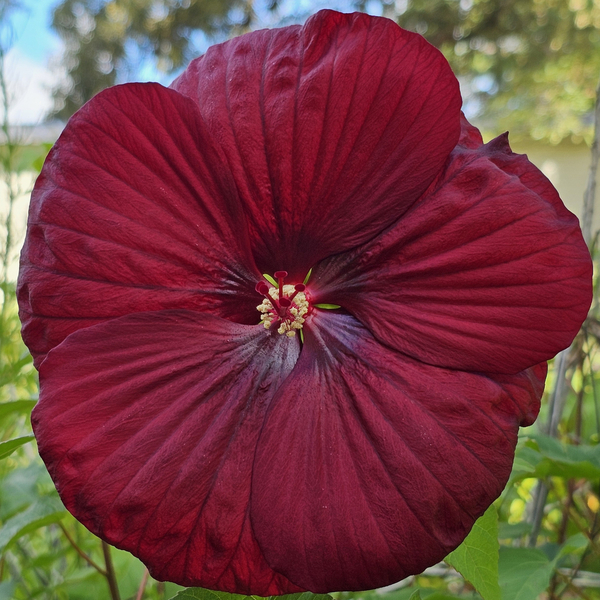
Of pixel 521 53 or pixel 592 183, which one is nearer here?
pixel 592 183

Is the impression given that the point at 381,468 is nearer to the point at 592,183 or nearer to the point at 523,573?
the point at 523,573

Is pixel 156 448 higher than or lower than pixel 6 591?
higher

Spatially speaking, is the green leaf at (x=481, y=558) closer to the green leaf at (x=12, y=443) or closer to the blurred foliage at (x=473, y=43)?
the green leaf at (x=12, y=443)

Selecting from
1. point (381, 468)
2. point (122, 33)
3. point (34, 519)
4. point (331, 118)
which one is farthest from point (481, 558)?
point (122, 33)

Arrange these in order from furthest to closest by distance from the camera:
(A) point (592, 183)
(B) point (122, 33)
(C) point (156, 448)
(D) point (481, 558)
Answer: (B) point (122, 33) → (A) point (592, 183) → (D) point (481, 558) → (C) point (156, 448)

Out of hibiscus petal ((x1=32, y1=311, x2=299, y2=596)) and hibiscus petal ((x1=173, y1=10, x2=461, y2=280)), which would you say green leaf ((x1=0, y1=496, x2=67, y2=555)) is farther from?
hibiscus petal ((x1=173, y1=10, x2=461, y2=280))

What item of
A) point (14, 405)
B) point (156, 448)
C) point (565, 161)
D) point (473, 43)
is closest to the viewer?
point (156, 448)
